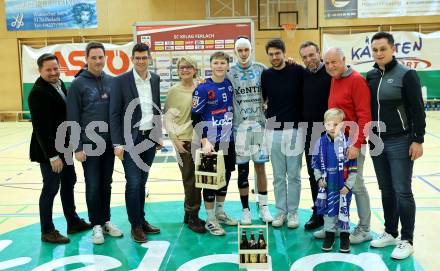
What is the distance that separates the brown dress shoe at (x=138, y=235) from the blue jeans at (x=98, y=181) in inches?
15.5

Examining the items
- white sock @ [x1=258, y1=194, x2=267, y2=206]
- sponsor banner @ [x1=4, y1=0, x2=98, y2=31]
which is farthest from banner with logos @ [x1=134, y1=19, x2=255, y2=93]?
sponsor banner @ [x1=4, y1=0, x2=98, y2=31]

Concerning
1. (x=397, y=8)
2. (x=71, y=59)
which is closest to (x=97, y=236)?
(x=71, y=59)

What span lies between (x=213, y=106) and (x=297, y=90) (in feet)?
2.90

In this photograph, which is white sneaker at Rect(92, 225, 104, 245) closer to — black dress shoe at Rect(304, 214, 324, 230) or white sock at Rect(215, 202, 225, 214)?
white sock at Rect(215, 202, 225, 214)

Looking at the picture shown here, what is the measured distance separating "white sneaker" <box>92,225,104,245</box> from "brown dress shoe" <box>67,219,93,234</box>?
393 millimetres

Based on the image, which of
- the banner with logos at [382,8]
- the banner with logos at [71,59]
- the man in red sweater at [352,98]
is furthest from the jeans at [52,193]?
the banner with logos at [382,8]

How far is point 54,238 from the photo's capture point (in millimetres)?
4477

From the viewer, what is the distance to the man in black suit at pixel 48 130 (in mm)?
4152

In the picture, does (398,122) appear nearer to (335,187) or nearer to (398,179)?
(398,179)

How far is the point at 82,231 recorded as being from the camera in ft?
15.8

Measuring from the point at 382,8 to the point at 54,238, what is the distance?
14196 millimetres

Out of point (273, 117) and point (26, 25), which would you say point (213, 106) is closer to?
point (273, 117)

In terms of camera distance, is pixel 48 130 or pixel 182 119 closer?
pixel 48 130

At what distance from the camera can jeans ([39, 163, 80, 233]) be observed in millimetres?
4336
